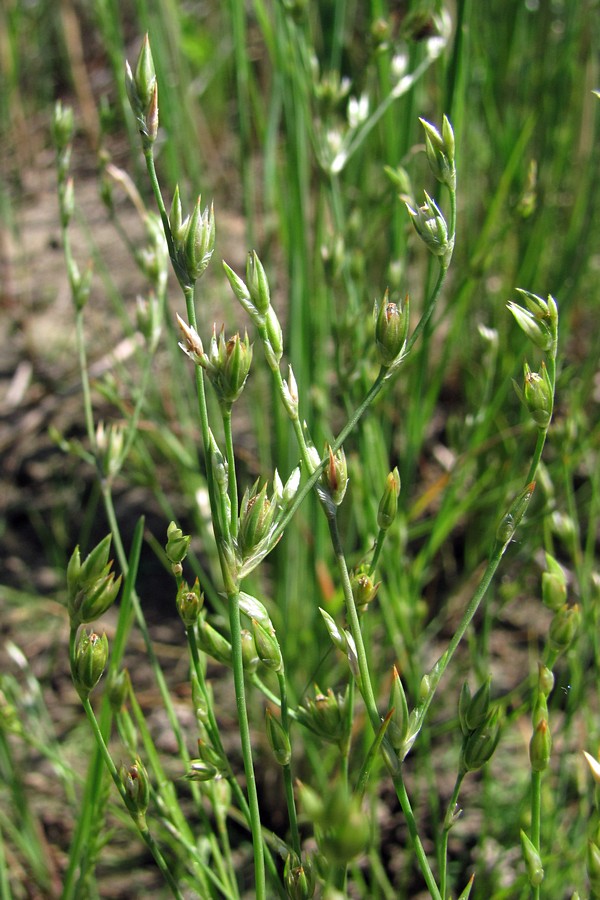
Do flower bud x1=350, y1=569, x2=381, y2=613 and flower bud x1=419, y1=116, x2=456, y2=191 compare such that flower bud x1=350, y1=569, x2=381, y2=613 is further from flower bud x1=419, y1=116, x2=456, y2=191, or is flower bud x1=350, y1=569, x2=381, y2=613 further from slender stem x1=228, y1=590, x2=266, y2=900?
flower bud x1=419, y1=116, x2=456, y2=191

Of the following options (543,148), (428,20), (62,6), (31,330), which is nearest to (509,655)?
(543,148)

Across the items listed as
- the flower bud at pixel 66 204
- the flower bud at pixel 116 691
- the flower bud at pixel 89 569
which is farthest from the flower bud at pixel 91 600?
the flower bud at pixel 66 204

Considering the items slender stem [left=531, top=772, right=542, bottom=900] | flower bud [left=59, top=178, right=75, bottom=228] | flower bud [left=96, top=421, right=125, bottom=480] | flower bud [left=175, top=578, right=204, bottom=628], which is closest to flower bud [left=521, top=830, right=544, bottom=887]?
slender stem [left=531, top=772, right=542, bottom=900]

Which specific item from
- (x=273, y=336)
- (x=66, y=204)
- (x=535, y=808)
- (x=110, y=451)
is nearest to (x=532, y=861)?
(x=535, y=808)

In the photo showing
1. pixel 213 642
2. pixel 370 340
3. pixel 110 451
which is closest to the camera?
pixel 213 642

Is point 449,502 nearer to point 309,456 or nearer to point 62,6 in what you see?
point 309,456

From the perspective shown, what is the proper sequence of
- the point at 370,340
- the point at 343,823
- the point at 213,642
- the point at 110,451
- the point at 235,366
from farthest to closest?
1. the point at 370,340
2. the point at 110,451
3. the point at 213,642
4. the point at 235,366
5. the point at 343,823

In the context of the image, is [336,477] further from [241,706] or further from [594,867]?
[594,867]
